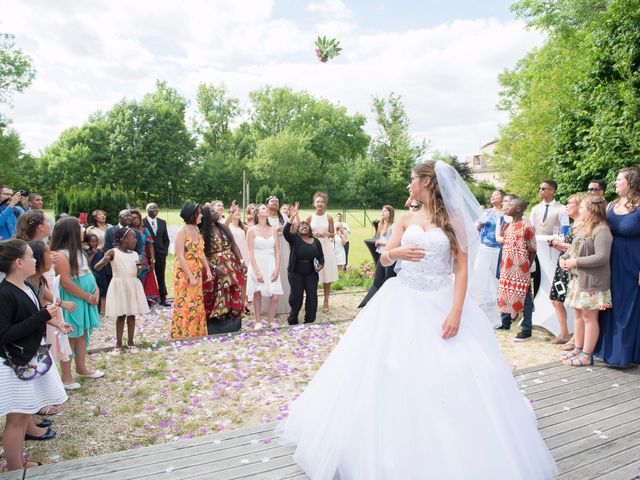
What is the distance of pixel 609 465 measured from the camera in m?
3.27

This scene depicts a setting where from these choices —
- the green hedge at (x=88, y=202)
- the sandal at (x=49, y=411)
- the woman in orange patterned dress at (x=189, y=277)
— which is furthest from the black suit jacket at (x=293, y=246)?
the green hedge at (x=88, y=202)

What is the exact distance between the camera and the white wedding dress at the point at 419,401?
2.70 meters

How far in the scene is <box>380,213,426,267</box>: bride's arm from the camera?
10.7 ft

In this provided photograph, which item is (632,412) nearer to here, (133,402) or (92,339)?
(133,402)

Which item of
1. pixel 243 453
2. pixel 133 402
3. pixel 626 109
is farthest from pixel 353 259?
pixel 243 453

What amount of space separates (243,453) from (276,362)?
108 inches

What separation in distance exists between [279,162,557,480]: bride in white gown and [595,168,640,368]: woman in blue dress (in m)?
2.83

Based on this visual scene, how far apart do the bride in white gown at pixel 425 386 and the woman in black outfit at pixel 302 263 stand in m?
4.37

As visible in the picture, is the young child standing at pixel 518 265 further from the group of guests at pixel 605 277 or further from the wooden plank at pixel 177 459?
the wooden plank at pixel 177 459

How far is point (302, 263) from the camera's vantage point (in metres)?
7.91

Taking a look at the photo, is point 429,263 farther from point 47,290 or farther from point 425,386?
point 47,290

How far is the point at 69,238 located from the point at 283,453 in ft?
11.1

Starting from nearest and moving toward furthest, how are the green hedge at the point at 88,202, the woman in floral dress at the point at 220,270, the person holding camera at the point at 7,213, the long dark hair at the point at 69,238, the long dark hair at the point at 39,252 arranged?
the long dark hair at the point at 39,252
the long dark hair at the point at 69,238
the woman in floral dress at the point at 220,270
the person holding camera at the point at 7,213
the green hedge at the point at 88,202

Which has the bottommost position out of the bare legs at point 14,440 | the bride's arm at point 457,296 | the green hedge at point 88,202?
the bare legs at point 14,440
